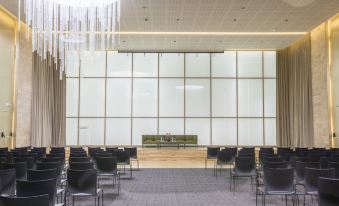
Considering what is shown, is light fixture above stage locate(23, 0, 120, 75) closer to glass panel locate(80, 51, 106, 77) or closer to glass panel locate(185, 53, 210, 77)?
glass panel locate(80, 51, 106, 77)

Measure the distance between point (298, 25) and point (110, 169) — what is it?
29.8 feet

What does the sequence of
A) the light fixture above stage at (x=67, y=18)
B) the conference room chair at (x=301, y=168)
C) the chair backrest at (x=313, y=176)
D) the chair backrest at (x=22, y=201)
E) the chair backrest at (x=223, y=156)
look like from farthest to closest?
1. the chair backrest at (x=223, y=156)
2. the light fixture above stage at (x=67, y=18)
3. the conference room chair at (x=301, y=168)
4. the chair backrest at (x=313, y=176)
5. the chair backrest at (x=22, y=201)

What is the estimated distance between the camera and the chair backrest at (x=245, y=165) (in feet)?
24.1

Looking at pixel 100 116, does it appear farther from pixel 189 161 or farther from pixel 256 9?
pixel 256 9

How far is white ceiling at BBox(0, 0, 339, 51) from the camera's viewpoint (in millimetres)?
10492

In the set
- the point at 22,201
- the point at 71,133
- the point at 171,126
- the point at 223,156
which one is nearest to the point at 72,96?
the point at 71,133

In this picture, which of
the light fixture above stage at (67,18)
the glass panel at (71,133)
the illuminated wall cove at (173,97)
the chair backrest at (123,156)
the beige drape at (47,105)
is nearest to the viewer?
the light fixture above stage at (67,18)

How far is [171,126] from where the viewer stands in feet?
57.4

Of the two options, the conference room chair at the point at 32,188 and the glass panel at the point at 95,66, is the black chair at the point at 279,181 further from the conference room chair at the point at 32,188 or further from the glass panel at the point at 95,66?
the glass panel at the point at 95,66

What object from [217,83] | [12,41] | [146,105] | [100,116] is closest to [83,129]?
[100,116]

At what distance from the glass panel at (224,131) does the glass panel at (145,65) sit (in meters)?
3.98

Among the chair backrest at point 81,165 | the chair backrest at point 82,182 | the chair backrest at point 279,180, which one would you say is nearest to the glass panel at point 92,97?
the chair backrest at point 81,165

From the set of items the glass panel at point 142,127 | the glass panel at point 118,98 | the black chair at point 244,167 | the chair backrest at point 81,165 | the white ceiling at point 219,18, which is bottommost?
the black chair at point 244,167

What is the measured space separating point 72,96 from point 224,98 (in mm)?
7612
